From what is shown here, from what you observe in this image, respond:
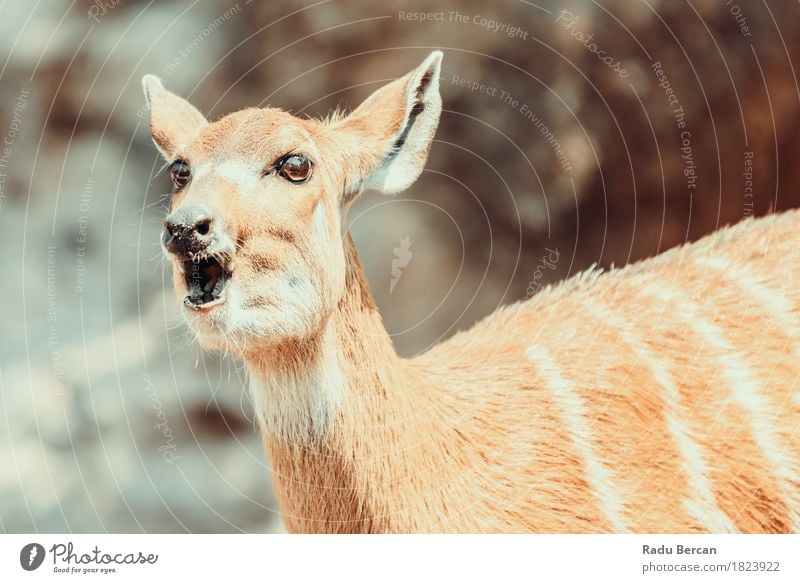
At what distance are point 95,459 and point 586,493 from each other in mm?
2706

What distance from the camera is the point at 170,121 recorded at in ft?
13.5

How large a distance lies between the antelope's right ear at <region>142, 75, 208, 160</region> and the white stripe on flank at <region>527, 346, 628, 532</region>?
5.47 feet

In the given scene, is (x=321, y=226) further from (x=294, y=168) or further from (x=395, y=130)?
(x=395, y=130)

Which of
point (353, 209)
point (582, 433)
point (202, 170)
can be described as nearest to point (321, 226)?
point (202, 170)

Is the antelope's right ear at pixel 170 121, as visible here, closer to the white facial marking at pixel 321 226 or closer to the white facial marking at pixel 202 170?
the white facial marking at pixel 202 170

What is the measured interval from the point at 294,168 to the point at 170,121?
76cm

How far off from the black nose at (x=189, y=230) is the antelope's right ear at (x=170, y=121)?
756 millimetres

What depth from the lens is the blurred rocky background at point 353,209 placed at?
5309mm

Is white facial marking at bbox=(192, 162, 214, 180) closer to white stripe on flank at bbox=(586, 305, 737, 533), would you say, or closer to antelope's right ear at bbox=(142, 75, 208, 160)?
antelope's right ear at bbox=(142, 75, 208, 160)

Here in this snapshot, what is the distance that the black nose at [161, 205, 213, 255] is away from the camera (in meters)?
3.31

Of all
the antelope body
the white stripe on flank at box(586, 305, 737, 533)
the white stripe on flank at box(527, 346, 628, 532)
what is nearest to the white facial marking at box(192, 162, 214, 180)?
the antelope body

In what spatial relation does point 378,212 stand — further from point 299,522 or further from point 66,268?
point 299,522

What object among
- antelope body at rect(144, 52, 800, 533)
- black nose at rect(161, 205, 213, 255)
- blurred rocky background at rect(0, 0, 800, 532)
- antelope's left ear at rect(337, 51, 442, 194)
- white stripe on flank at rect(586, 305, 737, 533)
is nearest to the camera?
black nose at rect(161, 205, 213, 255)
